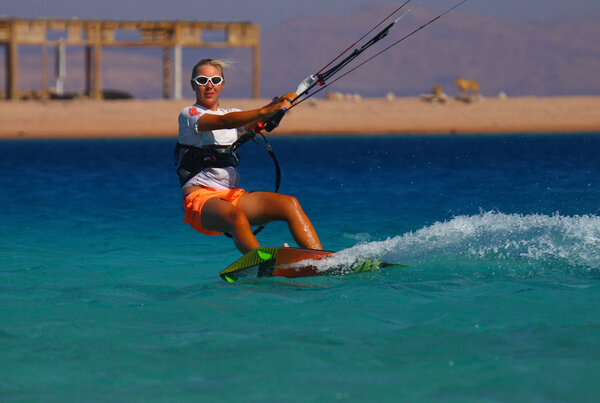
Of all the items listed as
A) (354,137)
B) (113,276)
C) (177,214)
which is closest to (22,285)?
(113,276)

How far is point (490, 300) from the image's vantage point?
6.59 meters

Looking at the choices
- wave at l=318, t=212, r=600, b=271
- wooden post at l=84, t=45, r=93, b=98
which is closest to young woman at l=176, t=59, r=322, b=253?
wave at l=318, t=212, r=600, b=271

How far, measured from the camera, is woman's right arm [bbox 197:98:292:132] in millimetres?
6766

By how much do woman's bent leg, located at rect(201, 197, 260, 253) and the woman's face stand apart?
794mm

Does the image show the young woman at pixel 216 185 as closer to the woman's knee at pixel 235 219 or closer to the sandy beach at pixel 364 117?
the woman's knee at pixel 235 219

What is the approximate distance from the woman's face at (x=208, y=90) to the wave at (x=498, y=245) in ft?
5.75

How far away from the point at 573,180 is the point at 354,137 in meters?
50.0

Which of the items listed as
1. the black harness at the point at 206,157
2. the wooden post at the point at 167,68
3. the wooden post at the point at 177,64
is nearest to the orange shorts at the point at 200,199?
the black harness at the point at 206,157

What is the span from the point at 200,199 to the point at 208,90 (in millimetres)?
906

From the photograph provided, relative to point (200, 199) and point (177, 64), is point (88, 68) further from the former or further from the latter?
point (200, 199)

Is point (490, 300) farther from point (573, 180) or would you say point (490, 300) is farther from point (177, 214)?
point (573, 180)

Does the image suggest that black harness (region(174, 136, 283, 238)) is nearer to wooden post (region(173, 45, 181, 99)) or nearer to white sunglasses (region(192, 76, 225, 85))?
white sunglasses (region(192, 76, 225, 85))

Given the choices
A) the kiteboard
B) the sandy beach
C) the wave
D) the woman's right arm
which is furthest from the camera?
the sandy beach

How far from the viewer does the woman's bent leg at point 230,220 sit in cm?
709
